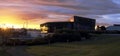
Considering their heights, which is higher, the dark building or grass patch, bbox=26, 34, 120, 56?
the dark building

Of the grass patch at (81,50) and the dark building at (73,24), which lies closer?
the grass patch at (81,50)

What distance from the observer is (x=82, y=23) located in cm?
10769

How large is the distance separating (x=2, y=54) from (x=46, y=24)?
71.2 meters

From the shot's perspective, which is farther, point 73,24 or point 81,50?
point 73,24

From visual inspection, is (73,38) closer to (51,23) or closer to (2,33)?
(2,33)

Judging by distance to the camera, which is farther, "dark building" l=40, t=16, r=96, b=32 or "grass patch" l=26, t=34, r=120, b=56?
"dark building" l=40, t=16, r=96, b=32

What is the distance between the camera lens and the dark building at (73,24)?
328 ft

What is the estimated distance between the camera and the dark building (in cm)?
10006

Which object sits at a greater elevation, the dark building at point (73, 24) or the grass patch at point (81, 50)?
the dark building at point (73, 24)

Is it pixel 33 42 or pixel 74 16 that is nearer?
pixel 33 42

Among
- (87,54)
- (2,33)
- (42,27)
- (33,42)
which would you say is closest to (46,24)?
(42,27)

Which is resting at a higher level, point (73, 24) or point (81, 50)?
point (73, 24)

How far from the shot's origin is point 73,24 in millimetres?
102938

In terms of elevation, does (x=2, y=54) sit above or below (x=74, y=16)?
below
